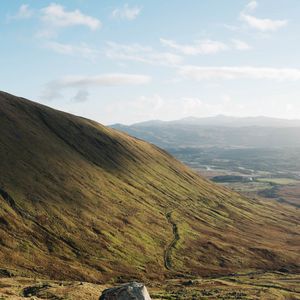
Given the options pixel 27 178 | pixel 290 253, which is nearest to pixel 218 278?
pixel 290 253

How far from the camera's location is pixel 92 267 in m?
130

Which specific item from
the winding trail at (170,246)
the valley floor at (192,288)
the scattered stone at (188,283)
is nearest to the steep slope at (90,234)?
the winding trail at (170,246)

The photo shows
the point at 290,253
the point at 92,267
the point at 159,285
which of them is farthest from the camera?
the point at 290,253

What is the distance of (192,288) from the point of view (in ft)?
382

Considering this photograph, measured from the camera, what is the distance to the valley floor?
8369cm

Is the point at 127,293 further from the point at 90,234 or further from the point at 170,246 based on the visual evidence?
the point at 170,246

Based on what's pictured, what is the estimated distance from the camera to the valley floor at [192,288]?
8369 centimetres

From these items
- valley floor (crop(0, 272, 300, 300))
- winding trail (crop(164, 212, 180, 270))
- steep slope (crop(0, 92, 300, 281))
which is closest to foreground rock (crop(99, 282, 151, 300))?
valley floor (crop(0, 272, 300, 300))

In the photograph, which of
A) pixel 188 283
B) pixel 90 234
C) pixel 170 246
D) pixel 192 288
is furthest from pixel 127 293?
pixel 170 246

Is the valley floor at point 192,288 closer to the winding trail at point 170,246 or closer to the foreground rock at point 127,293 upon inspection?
the winding trail at point 170,246

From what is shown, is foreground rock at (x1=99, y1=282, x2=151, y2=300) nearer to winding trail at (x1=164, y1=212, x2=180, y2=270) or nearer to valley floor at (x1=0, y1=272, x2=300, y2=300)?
valley floor at (x1=0, y1=272, x2=300, y2=300)

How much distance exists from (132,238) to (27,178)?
49.7 m

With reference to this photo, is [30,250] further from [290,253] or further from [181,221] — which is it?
[290,253]

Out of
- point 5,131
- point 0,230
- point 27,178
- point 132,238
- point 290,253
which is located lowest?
point 290,253
